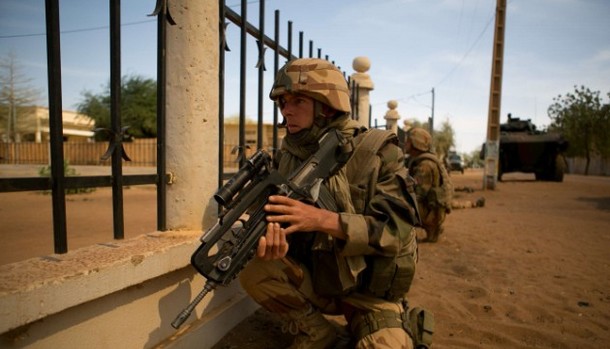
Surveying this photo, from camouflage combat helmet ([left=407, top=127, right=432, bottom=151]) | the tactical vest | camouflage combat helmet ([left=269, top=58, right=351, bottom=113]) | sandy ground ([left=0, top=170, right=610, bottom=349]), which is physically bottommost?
sandy ground ([left=0, top=170, right=610, bottom=349])

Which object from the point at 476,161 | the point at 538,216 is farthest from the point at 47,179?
the point at 476,161

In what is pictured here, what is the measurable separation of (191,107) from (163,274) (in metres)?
0.80

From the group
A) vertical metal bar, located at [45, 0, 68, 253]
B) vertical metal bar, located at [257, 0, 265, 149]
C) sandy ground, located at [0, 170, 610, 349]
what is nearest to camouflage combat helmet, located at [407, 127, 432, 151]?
sandy ground, located at [0, 170, 610, 349]

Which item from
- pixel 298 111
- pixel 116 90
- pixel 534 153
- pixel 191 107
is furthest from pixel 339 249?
pixel 534 153

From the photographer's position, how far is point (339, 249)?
69.5 inches

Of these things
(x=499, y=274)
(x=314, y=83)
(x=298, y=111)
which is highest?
(x=314, y=83)

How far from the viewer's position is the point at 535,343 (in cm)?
214

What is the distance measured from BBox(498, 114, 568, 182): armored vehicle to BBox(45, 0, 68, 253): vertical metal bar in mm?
15827

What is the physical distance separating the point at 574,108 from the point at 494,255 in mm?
34282

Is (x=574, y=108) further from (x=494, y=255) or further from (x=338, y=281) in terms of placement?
(x=338, y=281)

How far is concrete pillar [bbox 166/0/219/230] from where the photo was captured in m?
1.87

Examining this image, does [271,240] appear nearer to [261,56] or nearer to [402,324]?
[402,324]

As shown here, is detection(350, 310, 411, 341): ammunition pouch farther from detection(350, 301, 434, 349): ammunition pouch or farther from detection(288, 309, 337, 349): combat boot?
detection(288, 309, 337, 349): combat boot

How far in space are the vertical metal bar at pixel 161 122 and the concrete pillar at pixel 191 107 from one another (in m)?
0.03
